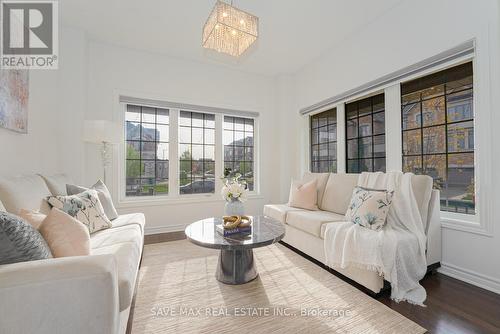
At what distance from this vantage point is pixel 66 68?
289 centimetres

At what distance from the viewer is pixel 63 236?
1.17 m

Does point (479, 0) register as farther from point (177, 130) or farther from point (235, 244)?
point (177, 130)

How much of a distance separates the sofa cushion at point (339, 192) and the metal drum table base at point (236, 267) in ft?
4.53

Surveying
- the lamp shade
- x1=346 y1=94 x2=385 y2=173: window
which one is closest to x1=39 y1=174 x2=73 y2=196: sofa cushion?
the lamp shade

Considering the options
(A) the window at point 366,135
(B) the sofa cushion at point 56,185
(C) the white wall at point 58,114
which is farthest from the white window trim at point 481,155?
(C) the white wall at point 58,114

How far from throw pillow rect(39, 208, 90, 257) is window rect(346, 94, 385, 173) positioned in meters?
3.15

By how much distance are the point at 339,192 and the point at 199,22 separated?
282cm

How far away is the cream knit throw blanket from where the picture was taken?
173 cm

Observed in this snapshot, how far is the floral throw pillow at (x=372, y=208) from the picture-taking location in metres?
2.02

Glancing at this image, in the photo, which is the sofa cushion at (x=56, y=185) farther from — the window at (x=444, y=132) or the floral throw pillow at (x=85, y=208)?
the window at (x=444, y=132)

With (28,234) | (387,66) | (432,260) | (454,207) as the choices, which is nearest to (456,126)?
(454,207)

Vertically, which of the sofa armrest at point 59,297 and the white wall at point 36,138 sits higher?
the white wall at point 36,138

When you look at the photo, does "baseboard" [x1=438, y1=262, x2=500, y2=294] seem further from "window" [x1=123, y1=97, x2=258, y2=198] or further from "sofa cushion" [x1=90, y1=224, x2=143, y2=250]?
"sofa cushion" [x1=90, y1=224, x2=143, y2=250]

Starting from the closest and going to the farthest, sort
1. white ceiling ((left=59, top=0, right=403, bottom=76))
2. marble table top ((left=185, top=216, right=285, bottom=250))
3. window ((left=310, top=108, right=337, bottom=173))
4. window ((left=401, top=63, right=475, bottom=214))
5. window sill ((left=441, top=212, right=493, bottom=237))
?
marble table top ((left=185, top=216, right=285, bottom=250))
window sill ((left=441, top=212, right=493, bottom=237))
window ((left=401, top=63, right=475, bottom=214))
white ceiling ((left=59, top=0, right=403, bottom=76))
window ((left=310, top=108, right=337, bottom=173))
